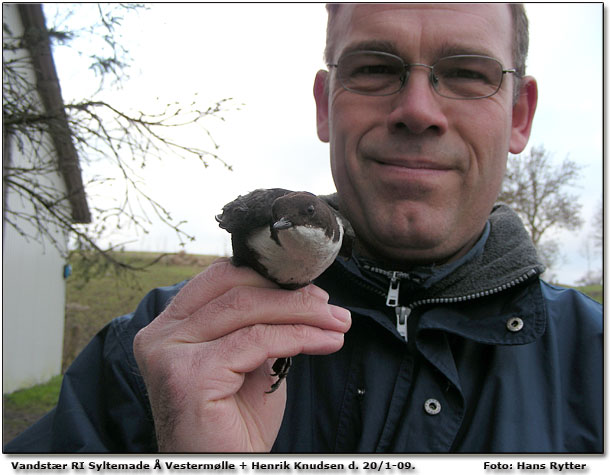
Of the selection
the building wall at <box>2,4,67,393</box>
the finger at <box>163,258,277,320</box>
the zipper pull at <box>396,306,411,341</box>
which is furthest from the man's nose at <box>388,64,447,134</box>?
the building wall at <box>2,4,67,393</box>

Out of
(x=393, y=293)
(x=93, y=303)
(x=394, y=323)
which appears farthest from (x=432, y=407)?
(x=93, y=303)

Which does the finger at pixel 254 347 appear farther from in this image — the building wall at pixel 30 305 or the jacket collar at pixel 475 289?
the building wall at pixel 30 305

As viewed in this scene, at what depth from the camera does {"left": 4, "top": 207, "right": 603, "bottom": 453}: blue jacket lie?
5.05 feet

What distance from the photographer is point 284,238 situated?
144 centimetres

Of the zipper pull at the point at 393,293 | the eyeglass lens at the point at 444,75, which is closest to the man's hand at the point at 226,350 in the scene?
the zipper pull at the point at 393,293

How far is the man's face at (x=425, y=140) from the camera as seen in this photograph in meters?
1.77

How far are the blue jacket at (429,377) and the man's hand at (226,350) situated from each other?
255 mm

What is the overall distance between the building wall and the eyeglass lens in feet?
22.4

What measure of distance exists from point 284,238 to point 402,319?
633mm

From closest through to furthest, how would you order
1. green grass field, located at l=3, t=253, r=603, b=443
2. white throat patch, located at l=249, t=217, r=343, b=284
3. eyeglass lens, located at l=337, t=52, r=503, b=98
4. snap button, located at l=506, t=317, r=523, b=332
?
white throat patch, located at l=249, t=217, r=343, b=284 → snap button, located at l=506, t=317, r=523, b=332 → eyeglass lens, located at l=337, t=52, r=503, b=98 → green grass field, located at l=3, t=253, r=603, b=443

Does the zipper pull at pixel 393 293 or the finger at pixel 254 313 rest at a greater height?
the finger at pixel 254 313

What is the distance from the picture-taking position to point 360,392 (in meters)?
1.62

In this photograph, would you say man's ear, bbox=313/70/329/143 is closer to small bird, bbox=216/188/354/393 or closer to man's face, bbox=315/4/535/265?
man's face, bbox=315/4/535/265

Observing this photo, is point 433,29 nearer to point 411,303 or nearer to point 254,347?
point 411,303
